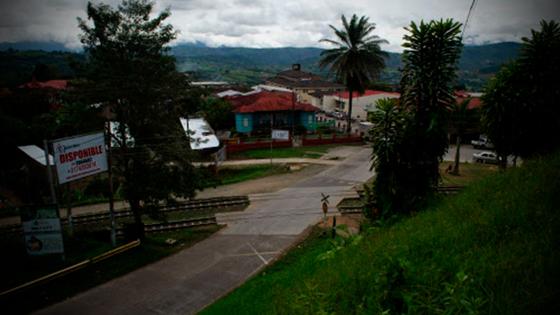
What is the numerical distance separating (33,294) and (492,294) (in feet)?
54.4

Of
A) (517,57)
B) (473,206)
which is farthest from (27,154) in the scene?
(517,57)

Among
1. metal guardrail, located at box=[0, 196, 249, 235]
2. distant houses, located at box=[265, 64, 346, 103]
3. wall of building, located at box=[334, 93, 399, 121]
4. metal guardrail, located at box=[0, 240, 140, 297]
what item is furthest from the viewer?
A: distant houses, located at box=[265, 64, 346, 103]

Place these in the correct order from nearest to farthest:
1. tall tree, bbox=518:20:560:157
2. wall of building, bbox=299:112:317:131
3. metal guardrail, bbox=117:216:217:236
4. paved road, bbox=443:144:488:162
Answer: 1. tall tree, bbox=518:20:560:157
2. metal guardrail, bbox=117:216:217:236
3. paved road, bbox=443:144:488:162
4. wall of building, bbox=299:112:317:131

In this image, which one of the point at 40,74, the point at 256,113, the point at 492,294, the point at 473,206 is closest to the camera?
the point at 492,294

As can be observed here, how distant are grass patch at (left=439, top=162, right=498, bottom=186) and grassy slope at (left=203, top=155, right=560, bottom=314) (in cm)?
2263

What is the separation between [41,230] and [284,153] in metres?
29.8

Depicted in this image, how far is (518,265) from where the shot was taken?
5.44 meters

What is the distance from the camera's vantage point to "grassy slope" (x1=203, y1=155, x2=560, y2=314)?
5.04m

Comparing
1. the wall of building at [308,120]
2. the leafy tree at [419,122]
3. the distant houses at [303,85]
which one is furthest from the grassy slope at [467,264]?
the distant houses at [303,85]

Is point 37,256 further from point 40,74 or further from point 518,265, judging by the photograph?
point 40,74

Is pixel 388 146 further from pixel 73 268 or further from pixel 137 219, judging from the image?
pixel 73 268

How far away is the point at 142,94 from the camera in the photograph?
1758cm

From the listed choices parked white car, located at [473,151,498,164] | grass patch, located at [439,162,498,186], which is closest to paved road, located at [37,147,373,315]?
grass patch, located at [439,162,498,186]

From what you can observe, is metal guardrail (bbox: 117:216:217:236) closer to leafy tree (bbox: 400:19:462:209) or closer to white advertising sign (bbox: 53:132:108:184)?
white advertising sign (bbox: 53:132:108:184)
